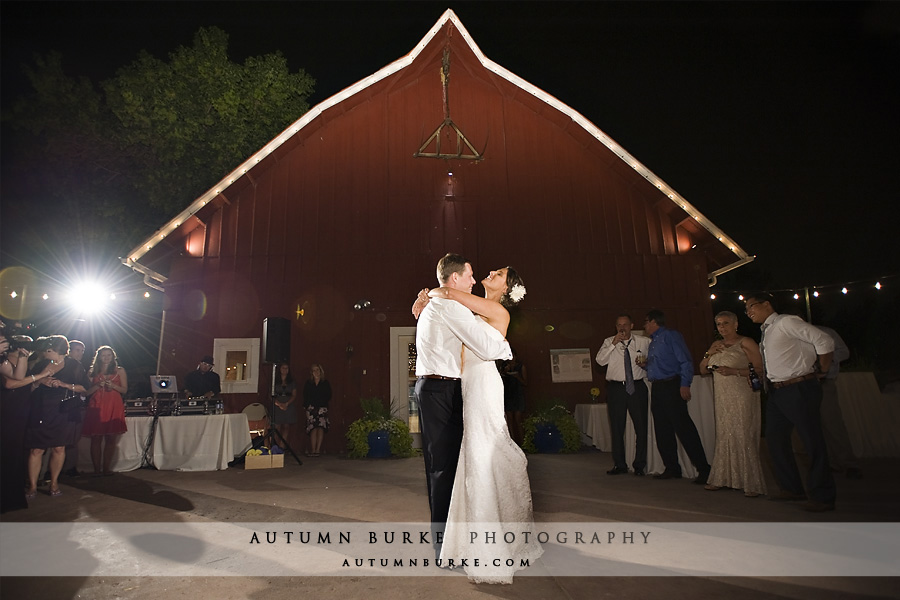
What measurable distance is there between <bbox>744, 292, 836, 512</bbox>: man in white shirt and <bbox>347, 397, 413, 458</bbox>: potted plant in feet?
18.0

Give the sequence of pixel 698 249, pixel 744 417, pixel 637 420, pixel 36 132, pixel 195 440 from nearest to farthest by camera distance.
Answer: pixel 744 417 < pixel 637 420 < pixel 195 440 < pixel 698 249 < pixel 36 132

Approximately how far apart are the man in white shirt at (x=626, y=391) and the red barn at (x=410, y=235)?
366 centimetres

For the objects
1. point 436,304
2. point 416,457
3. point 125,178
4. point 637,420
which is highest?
point 125,178

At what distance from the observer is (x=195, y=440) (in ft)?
24.1

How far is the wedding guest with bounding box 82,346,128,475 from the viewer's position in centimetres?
679

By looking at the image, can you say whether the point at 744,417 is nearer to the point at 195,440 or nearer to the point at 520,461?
the point at 520,461

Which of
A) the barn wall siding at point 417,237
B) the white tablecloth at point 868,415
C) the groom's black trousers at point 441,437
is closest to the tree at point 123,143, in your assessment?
the barn wall siding at point 417,237

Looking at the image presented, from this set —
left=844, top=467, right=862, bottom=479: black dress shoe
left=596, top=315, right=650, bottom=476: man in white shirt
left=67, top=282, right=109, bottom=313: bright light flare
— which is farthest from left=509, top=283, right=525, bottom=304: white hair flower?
left=67, top=282, right=109, bottom=313: bright light flare

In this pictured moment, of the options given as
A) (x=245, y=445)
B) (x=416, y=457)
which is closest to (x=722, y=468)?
(x=416, y=457)

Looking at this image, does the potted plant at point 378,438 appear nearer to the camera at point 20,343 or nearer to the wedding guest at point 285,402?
the wedding guest at point 285,402

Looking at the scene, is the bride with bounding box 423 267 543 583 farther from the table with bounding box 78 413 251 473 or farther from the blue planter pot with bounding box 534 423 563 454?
the blue planter pot with bounding box 534 423 563 454

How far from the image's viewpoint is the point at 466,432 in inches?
113

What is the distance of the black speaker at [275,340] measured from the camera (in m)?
8.09

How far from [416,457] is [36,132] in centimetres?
1578
